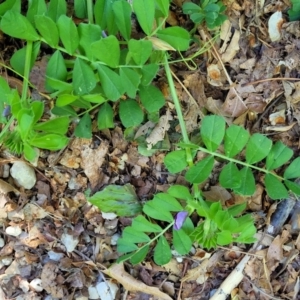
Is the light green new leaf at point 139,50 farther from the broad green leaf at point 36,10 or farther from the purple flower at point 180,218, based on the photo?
the purple flower at point 180,218

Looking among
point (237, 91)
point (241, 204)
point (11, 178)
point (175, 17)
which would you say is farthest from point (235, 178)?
point (11, 178)

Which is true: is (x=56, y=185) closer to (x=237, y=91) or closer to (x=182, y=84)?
(x=182, y=84)

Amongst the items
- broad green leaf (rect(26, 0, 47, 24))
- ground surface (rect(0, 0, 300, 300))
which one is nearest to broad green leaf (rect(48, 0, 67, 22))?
broad green leaf (rect(26, 0, 47, 24))

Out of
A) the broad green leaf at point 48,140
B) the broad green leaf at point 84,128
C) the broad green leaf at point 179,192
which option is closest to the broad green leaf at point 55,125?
the broad green leaf at point 48,140

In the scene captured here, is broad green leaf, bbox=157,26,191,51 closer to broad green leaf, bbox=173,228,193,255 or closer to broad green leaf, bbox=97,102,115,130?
broad green leaf, bbox=97,102,115,130

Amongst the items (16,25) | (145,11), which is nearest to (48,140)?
(16,25)

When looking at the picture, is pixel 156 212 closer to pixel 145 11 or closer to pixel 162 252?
pixel 162 252

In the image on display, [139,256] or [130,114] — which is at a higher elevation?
[130,114]
